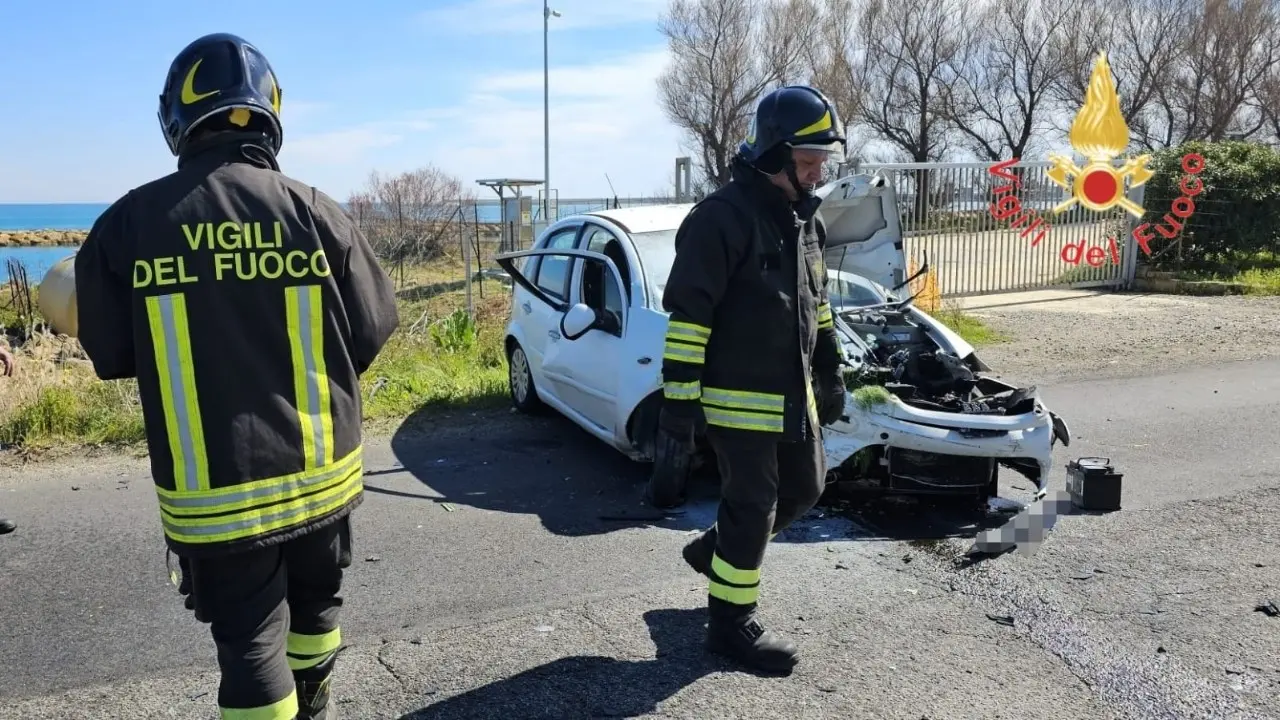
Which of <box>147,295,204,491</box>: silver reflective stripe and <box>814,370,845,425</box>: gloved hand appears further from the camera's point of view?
<box>814,370,845,425</box>: gloved hand

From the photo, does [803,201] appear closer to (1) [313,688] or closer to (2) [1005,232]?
(1) [313,688]

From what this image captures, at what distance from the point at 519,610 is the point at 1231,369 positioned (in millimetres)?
8110

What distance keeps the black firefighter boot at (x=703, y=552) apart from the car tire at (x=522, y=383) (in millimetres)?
3411

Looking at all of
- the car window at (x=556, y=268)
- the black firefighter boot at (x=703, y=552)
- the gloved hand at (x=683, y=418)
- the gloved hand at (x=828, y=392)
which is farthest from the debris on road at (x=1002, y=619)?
the car window at (x=556, y=268)

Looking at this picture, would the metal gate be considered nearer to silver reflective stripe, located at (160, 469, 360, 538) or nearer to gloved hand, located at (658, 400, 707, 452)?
gloved hand, located at (658, 400, 707, 452)

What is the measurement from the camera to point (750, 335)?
11.1 ft

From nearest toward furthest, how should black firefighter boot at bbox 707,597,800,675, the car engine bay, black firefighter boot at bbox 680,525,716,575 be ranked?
black firefighter boot at bbox 707,597,800,675 < black firefighter boot at bbox 680,525,716,575 < the car engine bay

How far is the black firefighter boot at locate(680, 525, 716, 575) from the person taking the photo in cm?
388

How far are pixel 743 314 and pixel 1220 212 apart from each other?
51.2 ft

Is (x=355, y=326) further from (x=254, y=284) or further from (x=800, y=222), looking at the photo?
(x=800, y=222)

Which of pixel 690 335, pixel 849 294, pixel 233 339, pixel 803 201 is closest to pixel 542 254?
pixel 849 294

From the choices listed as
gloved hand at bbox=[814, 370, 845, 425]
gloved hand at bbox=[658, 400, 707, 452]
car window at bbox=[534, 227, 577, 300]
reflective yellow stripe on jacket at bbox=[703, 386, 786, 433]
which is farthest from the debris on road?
car window at bbox=[534, 227, 577, 300]

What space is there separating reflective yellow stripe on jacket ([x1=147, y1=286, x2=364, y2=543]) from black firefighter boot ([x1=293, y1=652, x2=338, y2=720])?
56 cm

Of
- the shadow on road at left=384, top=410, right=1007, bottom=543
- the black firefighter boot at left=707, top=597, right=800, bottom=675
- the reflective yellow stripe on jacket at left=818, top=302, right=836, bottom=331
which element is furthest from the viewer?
the shadow on road at left=384, top=410, right=1007, bottom=543
